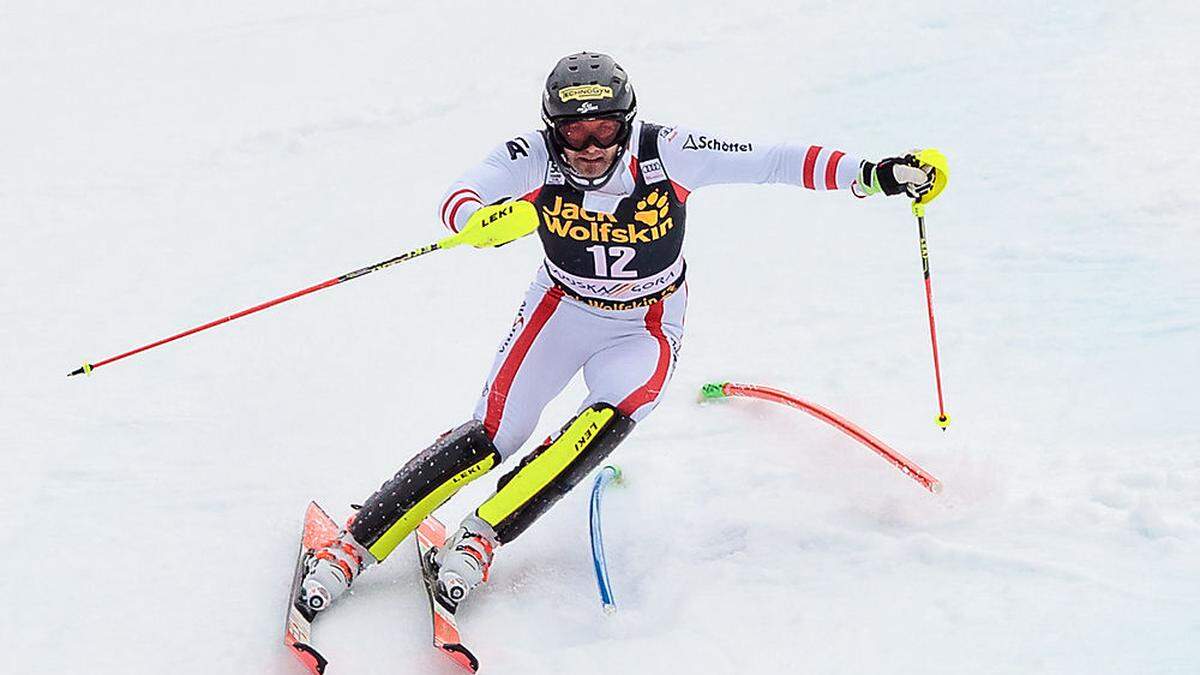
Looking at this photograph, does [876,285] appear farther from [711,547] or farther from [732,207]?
[711,547]

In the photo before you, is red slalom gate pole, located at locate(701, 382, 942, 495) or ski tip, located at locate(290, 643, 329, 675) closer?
ski tip, located at locate(290, 643, 329, 675)

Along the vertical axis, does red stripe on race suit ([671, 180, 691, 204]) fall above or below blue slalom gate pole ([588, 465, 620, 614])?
above

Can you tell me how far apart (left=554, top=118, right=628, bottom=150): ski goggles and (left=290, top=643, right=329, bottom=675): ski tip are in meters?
1.46

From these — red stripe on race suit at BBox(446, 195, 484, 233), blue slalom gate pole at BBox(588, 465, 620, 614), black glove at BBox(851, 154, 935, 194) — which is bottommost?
blue slalom gate pole at BBox(588, 465, 620, 614)

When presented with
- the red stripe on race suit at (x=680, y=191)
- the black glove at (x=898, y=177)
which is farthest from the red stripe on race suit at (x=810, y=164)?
the red stripe on race suit at (x=680, y=191)

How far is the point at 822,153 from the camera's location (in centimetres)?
360

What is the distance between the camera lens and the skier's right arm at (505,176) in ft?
11.8

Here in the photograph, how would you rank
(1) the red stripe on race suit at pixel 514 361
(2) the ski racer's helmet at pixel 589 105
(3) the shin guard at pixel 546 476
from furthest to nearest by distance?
(1) the red stripe on race suit at pixel 514 361, (3) the shin guard at pixel 546 476, (2) the ski racer's helmet at pixel 589 105

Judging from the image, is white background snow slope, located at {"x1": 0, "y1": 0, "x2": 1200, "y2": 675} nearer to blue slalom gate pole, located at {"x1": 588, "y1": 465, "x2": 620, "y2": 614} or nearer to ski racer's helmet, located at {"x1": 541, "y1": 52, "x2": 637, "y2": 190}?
blue slalom gate pole, located at {"x1": 588, "y1": 465, "x2": 620, "y2": 614}

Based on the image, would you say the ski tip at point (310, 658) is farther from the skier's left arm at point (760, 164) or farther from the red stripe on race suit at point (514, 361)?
the skier's left arm at point (760, 164)

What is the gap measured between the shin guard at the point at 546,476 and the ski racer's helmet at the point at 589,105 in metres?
0.68

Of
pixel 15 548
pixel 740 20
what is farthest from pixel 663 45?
pixel 15 548

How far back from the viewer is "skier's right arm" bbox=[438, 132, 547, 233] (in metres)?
3.59

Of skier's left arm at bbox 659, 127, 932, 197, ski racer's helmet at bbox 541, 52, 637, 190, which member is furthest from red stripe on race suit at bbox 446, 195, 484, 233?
skier's left arm at bbox 659, 127, 932, 197
